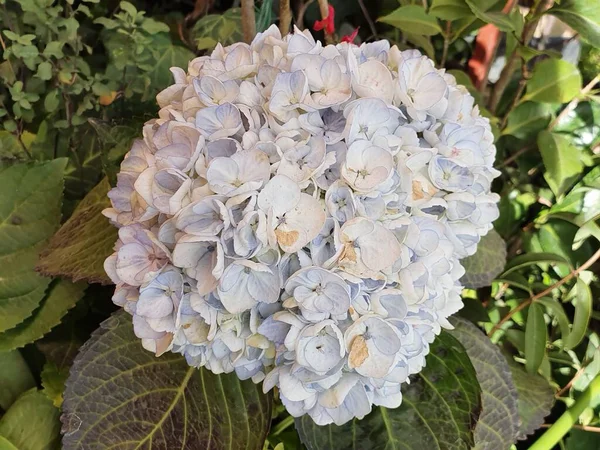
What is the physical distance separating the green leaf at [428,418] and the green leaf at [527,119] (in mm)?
349

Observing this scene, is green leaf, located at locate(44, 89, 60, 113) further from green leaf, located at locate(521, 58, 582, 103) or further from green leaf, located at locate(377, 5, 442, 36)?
→ green leaf, located at locate(521, 58, 582, 103)

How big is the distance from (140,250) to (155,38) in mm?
461

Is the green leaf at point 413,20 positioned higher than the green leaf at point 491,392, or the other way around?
the green leaf at point 413,20

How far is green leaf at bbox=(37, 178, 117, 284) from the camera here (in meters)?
0.59

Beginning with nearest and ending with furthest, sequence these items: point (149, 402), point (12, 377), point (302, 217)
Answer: point (302, 217) < point (149, 402) < point (12, 377)

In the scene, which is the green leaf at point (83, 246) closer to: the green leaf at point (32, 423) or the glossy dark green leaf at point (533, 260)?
the green leaf at point (32, 423)

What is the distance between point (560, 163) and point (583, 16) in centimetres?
20

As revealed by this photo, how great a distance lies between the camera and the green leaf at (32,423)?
2.03 ft

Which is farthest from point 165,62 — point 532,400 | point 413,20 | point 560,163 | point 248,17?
point 532,400

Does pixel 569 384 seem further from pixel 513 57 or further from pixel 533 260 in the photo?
pixel 513 57

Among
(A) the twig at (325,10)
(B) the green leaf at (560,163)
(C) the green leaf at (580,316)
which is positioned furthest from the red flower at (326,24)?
(C) the green leaf at (580,316)

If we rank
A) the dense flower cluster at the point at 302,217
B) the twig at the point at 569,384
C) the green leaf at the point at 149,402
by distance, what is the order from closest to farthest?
the dense flower cluster at the point at 302,217
the green leaf at the point at 149,402
the twig at the point at 569,384

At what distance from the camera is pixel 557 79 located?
2.47ft

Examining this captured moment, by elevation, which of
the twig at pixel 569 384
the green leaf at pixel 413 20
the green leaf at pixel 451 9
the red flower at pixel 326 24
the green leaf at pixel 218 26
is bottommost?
the twig at pixel 569 384
